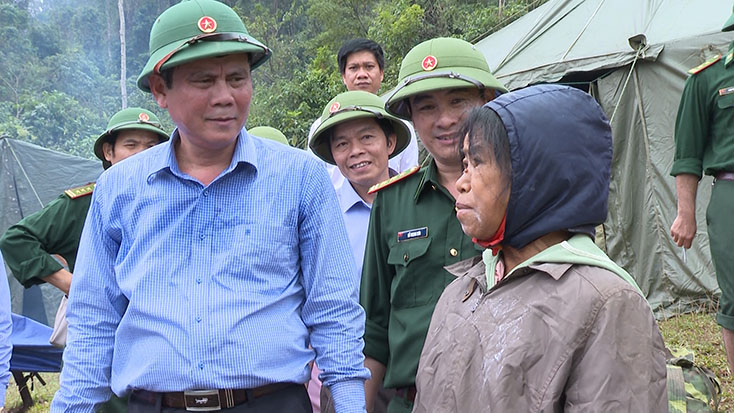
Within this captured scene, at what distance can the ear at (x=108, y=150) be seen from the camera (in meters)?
4.46

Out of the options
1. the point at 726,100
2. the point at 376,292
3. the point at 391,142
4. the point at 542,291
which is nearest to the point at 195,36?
the point at 376,292

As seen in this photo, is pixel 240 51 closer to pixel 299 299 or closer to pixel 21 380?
pixel 299 299

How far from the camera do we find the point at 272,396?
2.17m

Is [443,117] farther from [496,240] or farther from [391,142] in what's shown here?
[391,142]

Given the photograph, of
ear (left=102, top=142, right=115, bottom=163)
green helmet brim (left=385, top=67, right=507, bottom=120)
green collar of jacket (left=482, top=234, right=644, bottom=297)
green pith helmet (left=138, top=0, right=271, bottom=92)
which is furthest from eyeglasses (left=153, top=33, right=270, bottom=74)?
ear (left=102, top=142, right=115, bottom=163)

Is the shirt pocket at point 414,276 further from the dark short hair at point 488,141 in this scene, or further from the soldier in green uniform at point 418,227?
the dark short hair at point 488,141

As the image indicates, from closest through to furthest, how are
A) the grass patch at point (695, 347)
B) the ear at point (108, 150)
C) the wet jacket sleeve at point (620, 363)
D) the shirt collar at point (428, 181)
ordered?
the wet jacket sleeve at point (620, 363), the shirt collar at point (428, 181), the ear at point (108, 150), the grass patch at point (695, 347)

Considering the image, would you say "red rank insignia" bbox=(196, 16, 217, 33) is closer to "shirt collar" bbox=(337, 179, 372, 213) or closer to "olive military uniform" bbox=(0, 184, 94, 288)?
"shirt collar" bbox=(337, 179, 372, 213)

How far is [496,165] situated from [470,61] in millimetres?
1200

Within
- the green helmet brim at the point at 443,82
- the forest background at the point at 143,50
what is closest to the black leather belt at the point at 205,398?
the green helmet brim at the point at 443,82

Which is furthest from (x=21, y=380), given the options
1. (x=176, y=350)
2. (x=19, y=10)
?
(x=19, y=10)

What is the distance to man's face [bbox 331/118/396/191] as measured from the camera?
11.9ft

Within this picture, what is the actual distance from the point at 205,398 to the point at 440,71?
1430 millimetres

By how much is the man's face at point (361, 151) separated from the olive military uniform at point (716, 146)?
1.55 meters
